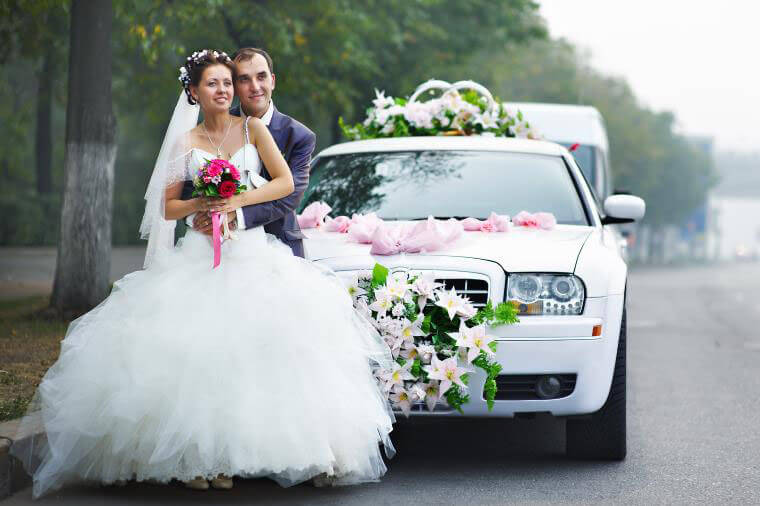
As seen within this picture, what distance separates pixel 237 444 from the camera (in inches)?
195

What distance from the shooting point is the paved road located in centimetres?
550

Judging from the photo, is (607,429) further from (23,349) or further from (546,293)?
(23,349)

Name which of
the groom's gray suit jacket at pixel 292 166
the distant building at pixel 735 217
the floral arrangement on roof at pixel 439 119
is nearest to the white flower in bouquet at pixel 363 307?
the groom's gray suit jacket at pixel 292 166

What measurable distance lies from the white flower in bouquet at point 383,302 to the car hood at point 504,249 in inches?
10.2

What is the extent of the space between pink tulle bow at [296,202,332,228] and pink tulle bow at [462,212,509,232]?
84 cm

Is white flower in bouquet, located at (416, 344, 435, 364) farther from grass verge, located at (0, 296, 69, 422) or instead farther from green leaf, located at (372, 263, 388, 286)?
grass verge, located at (0, 296, 69, 422)

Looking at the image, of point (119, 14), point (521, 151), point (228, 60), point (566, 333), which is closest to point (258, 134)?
point (228, 60)

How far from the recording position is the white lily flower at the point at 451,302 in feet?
18.8

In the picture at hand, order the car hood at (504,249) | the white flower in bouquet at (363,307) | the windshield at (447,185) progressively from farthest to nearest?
the windshield at (447,185) → the car hood at (504,249) → the white flower in bouquet at (363,307)

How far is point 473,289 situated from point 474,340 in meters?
0.31

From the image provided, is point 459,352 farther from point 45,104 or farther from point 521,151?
point 45,104

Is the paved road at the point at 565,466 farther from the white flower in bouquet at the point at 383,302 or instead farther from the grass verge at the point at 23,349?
the grass verge at the point at 23,349

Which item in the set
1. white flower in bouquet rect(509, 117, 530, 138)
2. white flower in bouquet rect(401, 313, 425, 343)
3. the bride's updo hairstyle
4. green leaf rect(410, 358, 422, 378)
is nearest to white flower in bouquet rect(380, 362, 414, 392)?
green leaf rect(410, 358, 422, 378)

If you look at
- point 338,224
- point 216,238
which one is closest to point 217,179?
point 216,238
